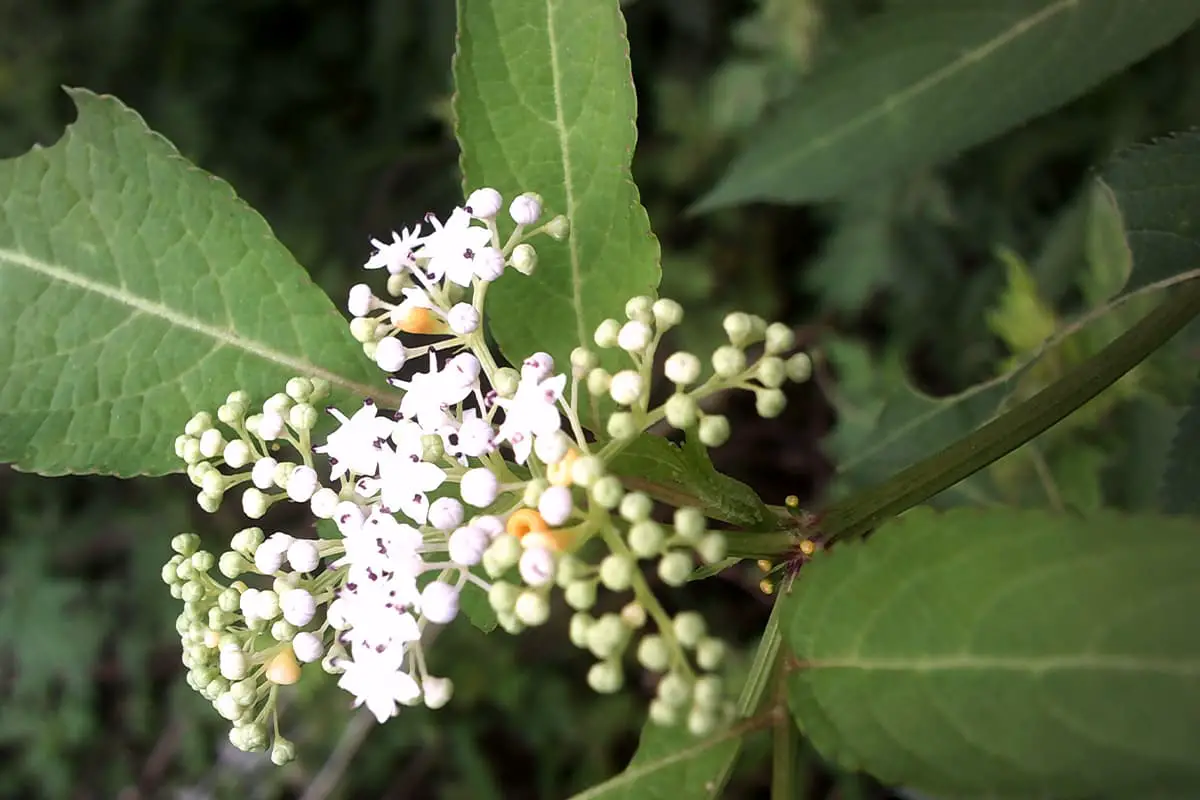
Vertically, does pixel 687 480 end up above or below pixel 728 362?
below

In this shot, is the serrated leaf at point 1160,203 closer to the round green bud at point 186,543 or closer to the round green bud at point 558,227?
the round green bud at point 558,227

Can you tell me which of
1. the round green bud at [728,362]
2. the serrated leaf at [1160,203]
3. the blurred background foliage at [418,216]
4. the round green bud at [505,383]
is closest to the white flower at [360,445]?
the round green bud at [505,383]

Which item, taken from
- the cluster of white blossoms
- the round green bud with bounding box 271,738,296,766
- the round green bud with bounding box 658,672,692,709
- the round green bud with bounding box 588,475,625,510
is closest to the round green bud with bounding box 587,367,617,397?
the cluster of white blossoms

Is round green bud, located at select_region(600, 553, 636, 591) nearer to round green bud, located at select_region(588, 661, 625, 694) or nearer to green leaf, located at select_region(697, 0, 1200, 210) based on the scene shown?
round green bud, located at select_region(588, 661, 625, 694)

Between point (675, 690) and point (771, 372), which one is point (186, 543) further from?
point (771, 372)

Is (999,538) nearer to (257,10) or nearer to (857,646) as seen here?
(857,646)

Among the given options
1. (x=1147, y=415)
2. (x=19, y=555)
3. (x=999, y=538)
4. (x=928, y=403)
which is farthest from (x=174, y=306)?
(x=19, y=555)

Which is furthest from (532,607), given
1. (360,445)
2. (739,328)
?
(739,328)
